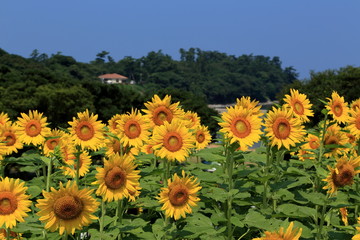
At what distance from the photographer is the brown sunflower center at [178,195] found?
189 inches

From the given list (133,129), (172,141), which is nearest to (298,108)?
(172,141)

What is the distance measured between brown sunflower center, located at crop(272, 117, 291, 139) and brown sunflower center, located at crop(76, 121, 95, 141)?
242 cm

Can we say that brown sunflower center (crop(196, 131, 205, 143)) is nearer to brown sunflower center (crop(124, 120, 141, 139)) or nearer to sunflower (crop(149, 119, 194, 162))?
brown sunflower center (crop(124, 120, 141, 139))

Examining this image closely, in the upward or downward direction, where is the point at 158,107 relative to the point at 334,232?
upward

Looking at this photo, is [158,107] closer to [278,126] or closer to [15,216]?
[278,126]

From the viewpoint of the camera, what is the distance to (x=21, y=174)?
36.2m

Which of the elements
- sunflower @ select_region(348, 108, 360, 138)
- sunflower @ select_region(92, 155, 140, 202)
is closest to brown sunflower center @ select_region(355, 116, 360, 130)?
sunflower @ select_region(348, 108, 360, 138)

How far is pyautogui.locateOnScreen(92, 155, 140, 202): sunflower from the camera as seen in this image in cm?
469

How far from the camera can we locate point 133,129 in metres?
5.76

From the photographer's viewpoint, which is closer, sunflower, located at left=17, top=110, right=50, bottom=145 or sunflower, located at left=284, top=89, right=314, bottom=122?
sunflower, located at left=284, top=89, right=314, bottom=122

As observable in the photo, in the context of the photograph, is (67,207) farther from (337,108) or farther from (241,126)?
(337,108)

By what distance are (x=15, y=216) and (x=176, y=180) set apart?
171cm

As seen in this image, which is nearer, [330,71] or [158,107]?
[158,107]

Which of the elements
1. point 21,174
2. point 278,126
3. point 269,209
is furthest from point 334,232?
point 21,174
